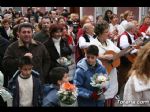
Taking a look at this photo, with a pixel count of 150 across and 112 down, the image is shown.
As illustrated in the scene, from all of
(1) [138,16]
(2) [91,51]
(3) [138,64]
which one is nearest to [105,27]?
(2) [91,51]

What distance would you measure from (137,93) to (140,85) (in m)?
0.10

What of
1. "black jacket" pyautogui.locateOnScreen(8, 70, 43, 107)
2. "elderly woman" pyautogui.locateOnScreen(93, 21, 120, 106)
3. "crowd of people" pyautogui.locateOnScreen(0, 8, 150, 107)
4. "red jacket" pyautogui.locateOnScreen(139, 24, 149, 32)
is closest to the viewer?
"crowd of people" pyautogui.locateOnScreen(0, 8, 150, 107)

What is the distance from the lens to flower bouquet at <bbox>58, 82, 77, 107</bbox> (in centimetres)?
548

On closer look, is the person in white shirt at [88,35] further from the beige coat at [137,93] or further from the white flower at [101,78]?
the beige coat at [137,93]

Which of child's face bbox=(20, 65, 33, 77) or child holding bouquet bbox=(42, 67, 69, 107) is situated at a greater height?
child's face bbox=(20, 65, 33, 77)

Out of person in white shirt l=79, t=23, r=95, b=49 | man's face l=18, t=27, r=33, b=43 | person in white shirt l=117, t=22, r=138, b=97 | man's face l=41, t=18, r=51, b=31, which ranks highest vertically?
man's face l=18, t=27, r=33, b=43

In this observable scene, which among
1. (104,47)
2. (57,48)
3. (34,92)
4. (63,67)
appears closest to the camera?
(34,92)

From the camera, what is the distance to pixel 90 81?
20.7 feet

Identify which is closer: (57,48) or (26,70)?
(26,70)

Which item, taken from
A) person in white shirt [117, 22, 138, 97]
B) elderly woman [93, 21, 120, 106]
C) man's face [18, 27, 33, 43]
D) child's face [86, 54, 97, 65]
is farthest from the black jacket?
person in white shirt [117, 22, 138, 97]

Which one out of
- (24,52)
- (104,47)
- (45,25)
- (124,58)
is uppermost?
(45,25)

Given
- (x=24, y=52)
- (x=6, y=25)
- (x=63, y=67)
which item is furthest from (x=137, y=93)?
(x=6, y=25)

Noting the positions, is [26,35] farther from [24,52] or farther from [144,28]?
[144,28]

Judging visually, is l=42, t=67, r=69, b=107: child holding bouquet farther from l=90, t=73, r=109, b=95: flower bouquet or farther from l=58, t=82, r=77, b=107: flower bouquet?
l=90, t=73, r=109, b=95: flower bouquet
